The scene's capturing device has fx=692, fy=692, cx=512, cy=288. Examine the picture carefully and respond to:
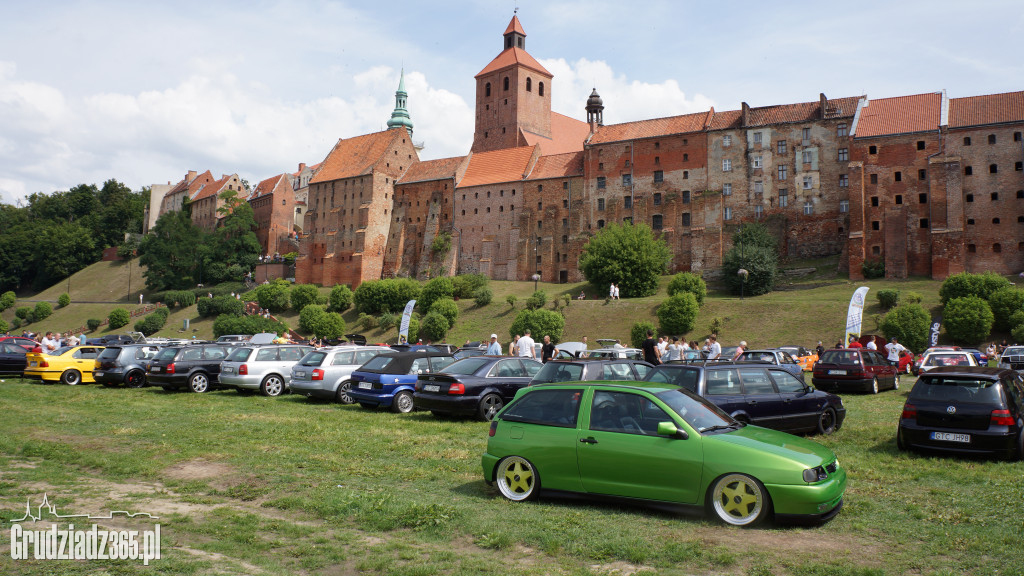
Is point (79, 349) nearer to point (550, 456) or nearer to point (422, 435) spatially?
point (422, 435)

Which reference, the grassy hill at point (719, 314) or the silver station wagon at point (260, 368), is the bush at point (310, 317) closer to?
the grassy hill at point (719, 314)

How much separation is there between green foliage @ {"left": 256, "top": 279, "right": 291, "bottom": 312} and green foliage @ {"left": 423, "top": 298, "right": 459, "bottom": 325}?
1997 centimetres

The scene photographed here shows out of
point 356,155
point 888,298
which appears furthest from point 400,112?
point 888,298

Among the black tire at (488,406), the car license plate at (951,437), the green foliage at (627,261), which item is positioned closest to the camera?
the car license plate at (951,437)

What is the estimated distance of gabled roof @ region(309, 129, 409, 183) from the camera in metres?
85.3

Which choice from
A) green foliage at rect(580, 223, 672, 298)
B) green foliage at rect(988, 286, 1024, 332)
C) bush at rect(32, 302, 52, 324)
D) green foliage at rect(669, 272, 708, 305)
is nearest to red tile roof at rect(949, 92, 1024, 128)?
green foliage at rect(988, 286, 1024, 332)

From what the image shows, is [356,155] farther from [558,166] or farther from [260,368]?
[260,368]

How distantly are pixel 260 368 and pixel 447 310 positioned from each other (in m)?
39.6

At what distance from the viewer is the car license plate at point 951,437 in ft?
33.2

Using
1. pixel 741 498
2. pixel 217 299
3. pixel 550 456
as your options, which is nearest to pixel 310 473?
pixel 550 456

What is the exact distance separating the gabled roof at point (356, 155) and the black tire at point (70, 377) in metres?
62.8

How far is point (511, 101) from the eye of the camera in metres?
86.2

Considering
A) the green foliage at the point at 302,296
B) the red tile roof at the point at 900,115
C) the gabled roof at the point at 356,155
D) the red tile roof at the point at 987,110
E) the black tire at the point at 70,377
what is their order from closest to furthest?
the black tire at the point at 70,377 → the red tile roof at the point at 987,110 → the red tile roof at the point at 900,115 → the green foliage at the point at 302,296 → the gabled roof at the point at 356,155

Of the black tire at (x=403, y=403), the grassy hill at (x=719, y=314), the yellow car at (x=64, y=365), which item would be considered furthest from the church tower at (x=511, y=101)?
the black tire at (x=403, y=403)
